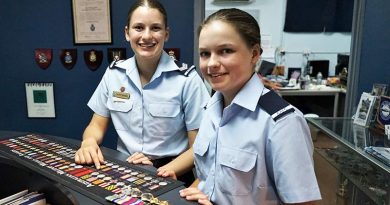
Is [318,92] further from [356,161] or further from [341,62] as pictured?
[356,161]

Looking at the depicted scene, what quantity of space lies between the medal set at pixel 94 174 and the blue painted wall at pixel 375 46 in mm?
1832

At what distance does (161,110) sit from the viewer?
172 centimetres

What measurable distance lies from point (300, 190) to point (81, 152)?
833 mm

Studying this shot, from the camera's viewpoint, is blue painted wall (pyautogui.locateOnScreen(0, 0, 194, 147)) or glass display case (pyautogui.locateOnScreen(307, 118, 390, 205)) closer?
glass display case (pyautogui.locateOnScreen(307, 118, 390, 205))

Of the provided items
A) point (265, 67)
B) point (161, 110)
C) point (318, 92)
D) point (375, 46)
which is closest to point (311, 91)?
point (318, 92)

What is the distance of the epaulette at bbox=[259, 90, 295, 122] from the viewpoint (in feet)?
3.71

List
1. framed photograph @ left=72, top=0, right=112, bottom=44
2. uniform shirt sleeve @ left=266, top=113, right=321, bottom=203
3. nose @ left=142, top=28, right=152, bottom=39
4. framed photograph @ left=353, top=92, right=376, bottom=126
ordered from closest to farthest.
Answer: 1. uniform shirt sleeve @ left=266, top=113, right=321, bottom=203
2. nose @ left=142, top=28, right=152, bottom=39
3. framed photograph @ left=353, top=92, right=376, bottom=126
4. framed photograph @ left=72, top=0, right=112, bottom=44

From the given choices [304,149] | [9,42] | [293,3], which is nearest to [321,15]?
[293,3]

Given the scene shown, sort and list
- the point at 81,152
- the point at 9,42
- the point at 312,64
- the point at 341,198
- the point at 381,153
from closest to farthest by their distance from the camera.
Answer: the point at 81,152 < the point at 381,153 < the point at 9,42 < the point at 341,198 < the point at 312,64

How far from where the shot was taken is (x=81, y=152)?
1418 mm

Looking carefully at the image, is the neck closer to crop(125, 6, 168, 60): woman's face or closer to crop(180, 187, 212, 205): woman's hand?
crop(125, 6, 168, 60): woman's face

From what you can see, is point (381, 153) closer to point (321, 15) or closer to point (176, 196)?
point (176, 196)

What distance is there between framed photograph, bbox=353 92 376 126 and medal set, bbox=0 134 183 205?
165cm

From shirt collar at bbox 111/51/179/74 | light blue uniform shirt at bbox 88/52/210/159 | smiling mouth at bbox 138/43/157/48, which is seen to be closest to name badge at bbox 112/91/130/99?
light blue uniform shirt at bbox 88/52/210/159
